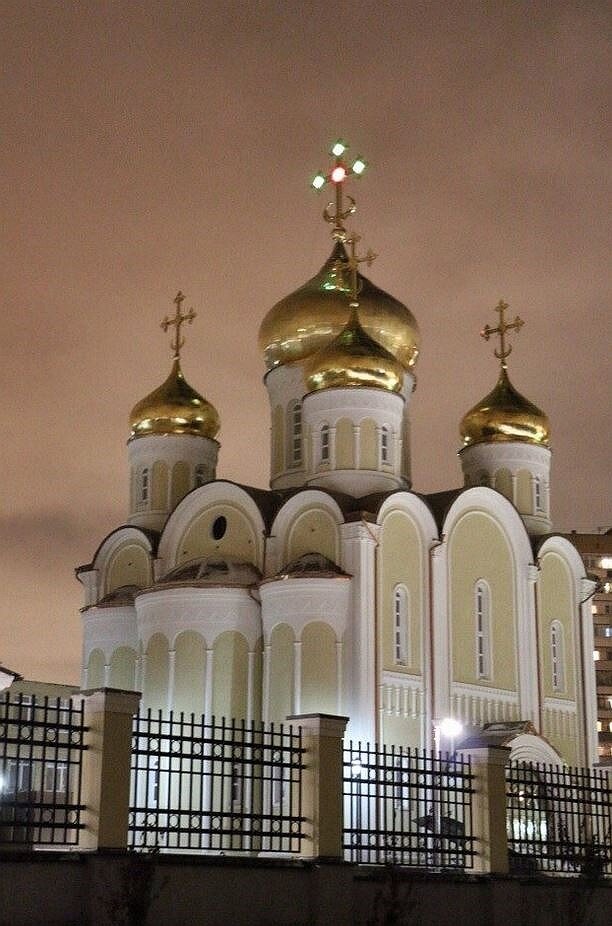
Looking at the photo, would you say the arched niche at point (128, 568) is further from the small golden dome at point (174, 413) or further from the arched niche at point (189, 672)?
the arched niche at point (189, 672)

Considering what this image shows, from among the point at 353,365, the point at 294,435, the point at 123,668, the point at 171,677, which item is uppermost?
the point at 353,365

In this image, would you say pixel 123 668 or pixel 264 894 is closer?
pixel 264 894

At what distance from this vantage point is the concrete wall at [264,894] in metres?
8.99

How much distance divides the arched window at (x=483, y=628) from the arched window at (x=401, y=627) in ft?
6.47

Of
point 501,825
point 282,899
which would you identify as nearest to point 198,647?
point 501,825

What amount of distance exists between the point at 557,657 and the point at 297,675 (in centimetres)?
641

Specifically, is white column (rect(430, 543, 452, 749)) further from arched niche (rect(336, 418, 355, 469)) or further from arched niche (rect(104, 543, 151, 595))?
arched niche (rect(104, 543, 151, 595))

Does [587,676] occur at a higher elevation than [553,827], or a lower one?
higher

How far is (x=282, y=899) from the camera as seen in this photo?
10.3m

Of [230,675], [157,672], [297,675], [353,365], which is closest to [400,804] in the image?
[297,675]

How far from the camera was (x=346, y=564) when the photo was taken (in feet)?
71.9

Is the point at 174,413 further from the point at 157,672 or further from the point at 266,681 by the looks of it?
the point at 266,681

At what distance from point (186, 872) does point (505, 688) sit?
1493 centimetres

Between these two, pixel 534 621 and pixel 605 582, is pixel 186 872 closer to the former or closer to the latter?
pixel 534 621
